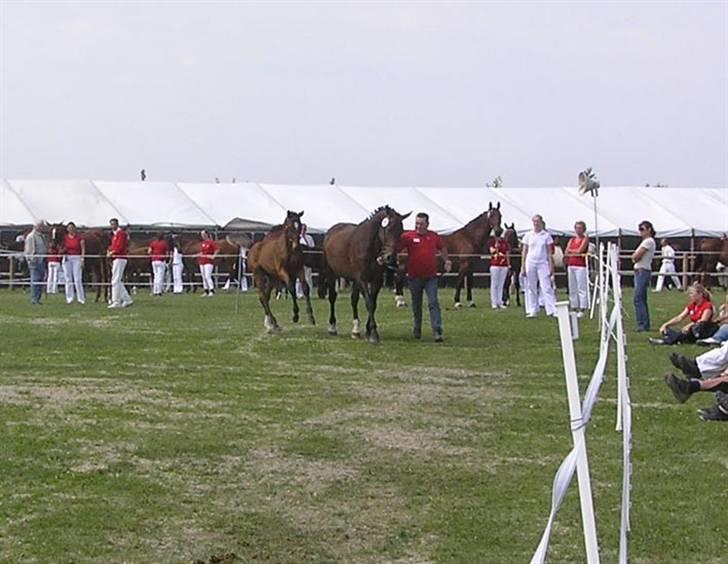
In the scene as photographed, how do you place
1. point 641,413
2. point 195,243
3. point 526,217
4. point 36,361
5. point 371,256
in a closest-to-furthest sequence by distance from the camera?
point 641,413, point 36,361, point 371,256, point 195,243, point 526,217

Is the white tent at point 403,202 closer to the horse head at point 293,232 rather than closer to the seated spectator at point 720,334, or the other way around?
the horse head at point 293,232

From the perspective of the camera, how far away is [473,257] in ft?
97.3

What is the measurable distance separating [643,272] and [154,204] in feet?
85.6

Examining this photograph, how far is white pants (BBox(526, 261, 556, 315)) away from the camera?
24.2 metres

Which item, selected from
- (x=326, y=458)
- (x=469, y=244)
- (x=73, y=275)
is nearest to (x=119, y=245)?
(x=73, y=275)

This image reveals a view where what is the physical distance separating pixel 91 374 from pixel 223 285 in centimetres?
2756

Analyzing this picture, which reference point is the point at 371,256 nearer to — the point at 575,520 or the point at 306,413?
the point at 306,413

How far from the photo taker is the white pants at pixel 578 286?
25391 millimetres

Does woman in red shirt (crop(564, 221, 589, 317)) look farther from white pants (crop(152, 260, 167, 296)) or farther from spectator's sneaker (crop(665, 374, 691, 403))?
white pants (crop(152, 260, 167, 296))

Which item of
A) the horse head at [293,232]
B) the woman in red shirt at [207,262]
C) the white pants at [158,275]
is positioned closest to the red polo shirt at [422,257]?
the horse head at [293,232]

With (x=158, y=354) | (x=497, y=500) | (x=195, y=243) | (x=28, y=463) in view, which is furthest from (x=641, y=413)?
(x=195, y=243)

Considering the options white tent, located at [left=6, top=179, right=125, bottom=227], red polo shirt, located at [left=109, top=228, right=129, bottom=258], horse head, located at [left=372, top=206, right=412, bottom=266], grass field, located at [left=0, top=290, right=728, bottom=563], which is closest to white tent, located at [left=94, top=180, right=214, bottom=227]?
white tent, located at [left=6, top=179, right=125, bottom=227]

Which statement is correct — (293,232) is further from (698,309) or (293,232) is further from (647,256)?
(698,309)

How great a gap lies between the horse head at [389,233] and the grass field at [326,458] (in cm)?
171
